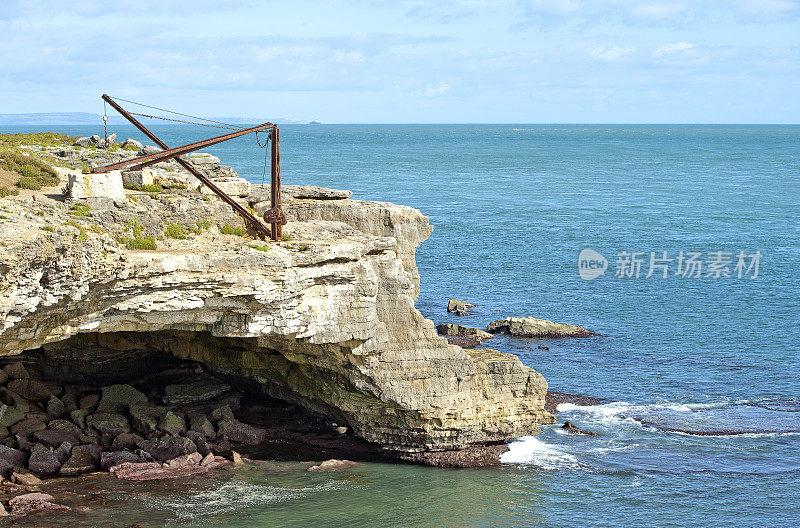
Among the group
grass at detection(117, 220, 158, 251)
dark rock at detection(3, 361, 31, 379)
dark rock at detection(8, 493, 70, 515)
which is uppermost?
grass at detection(117, 220, 158, 251)

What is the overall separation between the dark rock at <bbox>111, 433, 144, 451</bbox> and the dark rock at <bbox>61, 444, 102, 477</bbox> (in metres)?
0.61

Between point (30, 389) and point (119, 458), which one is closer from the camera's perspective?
point (119, 458)

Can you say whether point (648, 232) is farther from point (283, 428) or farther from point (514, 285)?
point (283, 428)

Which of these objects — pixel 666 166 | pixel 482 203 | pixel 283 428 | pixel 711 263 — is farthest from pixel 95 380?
pixel 666 166

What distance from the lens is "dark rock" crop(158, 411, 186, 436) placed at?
32.5 metres

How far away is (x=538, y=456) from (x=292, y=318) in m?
13.2

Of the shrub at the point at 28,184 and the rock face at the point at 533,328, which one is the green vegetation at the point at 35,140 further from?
the rock face at the point at 533,328

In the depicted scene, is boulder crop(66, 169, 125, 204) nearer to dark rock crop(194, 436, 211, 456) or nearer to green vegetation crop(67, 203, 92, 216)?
green vegetation crop(67, 203, 92, 216)

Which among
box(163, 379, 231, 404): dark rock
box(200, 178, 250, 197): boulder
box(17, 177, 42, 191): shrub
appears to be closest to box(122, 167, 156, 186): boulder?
box(200, 178, 250, 197): boulder

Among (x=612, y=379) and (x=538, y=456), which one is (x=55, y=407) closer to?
(x=538, y=456)

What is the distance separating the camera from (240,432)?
33875 millimetres

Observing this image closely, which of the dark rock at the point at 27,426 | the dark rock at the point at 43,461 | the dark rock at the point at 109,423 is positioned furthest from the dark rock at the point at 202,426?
the dark rock at the point at 27,426

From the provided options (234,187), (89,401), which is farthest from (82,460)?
(234,187)

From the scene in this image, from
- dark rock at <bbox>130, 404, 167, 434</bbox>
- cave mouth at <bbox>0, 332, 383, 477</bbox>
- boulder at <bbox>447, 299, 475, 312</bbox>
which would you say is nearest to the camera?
cave mouth at <bbox>0, 332, 383, 477</bbox>
